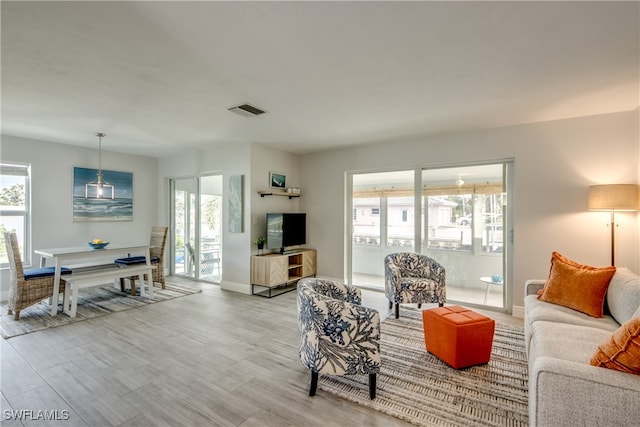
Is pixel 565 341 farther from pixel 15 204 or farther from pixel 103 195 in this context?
pixel 15 204

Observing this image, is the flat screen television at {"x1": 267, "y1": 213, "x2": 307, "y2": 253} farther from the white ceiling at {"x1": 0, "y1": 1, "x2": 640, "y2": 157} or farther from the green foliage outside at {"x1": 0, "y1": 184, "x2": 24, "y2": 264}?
the green foliage outside at {"x1": 0, "y1": 184, "x2": 24, "y2": 264}

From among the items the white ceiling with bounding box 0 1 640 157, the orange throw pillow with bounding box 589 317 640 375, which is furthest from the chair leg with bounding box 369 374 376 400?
the white ceiling with bounding box 0 1 640 157

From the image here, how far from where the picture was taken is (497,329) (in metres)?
3.53

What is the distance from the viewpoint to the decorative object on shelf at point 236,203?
5.07 metres

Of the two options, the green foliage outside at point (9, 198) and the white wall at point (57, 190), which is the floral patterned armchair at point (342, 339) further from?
the green foliage outside at point (9, 198)

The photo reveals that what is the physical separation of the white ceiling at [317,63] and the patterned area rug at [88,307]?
2.52 metres

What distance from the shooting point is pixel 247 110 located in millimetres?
3410

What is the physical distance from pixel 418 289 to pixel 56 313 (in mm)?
4745

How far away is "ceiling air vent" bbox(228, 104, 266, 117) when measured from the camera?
3.29 meters

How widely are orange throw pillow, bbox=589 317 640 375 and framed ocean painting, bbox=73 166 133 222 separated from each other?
6.34 m

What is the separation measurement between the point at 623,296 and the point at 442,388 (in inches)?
64.1

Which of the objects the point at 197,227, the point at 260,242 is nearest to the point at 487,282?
the point at 260,242

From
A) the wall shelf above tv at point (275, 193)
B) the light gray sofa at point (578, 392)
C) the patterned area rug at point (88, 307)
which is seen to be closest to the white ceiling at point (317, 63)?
the wall shelf above tv at point (275, 193)

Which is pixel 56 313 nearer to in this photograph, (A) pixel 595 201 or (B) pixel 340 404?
(B) pixel 340 404
